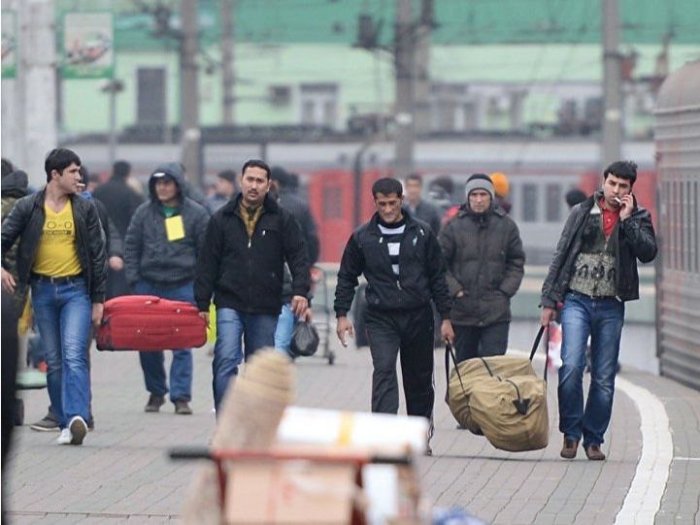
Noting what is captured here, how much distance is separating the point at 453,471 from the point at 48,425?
2894 mm

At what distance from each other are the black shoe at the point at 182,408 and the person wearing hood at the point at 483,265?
2.01 meters

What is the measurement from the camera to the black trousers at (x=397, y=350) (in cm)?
1121

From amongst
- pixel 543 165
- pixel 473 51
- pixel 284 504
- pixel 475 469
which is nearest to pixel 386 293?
pixel 475 469

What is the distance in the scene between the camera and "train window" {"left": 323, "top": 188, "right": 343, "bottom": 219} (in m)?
44.1

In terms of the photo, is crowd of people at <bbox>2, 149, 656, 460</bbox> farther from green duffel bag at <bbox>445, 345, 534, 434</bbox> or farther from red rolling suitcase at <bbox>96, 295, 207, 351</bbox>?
red rolling suitcase at <bbox>96, 295, 207, 351</bbox>

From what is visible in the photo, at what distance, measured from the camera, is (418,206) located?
18359 mm

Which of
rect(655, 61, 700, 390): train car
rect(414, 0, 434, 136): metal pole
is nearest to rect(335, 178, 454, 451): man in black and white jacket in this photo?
rect(655, 61, 700, 390): train car

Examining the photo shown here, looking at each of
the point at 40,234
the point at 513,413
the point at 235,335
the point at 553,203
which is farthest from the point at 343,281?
the point at 553,203

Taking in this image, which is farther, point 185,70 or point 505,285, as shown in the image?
point 185,70

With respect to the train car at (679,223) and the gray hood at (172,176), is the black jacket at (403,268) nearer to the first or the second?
the gray hood at (172,176)

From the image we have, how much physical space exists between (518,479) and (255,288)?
1762 mm

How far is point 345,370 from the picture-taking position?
1795 cm

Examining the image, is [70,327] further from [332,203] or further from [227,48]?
[227,48]

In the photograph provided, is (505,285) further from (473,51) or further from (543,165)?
(473,51)
